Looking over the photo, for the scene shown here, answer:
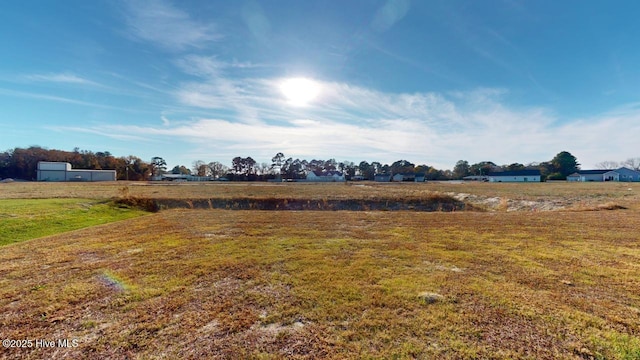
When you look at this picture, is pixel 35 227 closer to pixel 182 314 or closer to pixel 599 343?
pixel 182 314

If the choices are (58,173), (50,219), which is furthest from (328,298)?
(58,173)

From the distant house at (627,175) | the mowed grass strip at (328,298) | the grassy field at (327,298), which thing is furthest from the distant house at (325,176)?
the grassy field at (327,298)

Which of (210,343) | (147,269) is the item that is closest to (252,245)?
(147,269)

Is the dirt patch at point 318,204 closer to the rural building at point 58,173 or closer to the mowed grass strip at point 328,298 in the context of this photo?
the mowed grass strip at point 328,298

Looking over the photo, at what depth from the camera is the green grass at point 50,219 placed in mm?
8906

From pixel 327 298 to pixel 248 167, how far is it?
100166 mm

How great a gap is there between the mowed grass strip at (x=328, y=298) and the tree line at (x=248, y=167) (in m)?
89.3

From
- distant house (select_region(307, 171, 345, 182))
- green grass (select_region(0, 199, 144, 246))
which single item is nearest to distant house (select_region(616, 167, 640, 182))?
distant house (select_region(307, 171, 345, 182))

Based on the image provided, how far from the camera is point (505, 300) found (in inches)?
143

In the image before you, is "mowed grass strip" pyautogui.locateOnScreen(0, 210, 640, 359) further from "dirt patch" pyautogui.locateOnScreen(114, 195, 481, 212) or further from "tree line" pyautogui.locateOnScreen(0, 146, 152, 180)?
"tree line" pyautogui.locateOnScreen(0, 146, 152, 180)

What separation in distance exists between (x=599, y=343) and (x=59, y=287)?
23.6 feet

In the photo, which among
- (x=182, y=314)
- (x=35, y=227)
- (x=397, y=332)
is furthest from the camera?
(x=35, y=227)

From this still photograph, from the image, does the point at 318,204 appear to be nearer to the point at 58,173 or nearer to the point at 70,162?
the point at 58,173

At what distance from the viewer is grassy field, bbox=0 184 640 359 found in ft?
8.86
